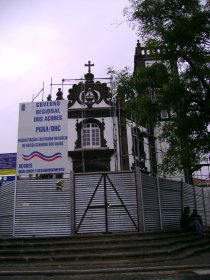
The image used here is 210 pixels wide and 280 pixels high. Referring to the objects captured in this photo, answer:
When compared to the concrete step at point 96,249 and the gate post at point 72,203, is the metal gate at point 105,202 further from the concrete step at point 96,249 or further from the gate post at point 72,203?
the concrete step at point 96,249

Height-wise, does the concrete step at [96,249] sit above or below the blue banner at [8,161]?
below

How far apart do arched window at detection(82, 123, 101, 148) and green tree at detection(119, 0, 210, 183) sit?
1460cm

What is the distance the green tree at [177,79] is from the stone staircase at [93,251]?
3027mm

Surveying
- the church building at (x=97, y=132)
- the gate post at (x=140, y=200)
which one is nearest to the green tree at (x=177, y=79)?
the gate post at (x=140, y=200)

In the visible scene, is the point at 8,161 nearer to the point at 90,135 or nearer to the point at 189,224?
the point at 90,135

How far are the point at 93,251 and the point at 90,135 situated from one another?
17.1 m

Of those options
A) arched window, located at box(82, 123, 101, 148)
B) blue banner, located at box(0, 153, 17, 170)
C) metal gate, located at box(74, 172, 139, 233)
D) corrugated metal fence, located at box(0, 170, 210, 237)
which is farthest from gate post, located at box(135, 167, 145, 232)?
blue banner, located at box(0, 153, 17, 170)

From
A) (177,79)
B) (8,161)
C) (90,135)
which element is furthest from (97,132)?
(177,79)

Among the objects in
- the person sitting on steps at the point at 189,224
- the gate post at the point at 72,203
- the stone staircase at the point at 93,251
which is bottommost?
the stone staircase at the point at 93,251

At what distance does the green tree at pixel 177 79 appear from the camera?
44.1 ft

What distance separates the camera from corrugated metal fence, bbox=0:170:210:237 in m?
15.4

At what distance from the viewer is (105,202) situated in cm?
1559

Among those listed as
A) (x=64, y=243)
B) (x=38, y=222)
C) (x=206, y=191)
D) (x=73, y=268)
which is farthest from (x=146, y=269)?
(x=206, y=191)

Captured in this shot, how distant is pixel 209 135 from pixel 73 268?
597 cm
